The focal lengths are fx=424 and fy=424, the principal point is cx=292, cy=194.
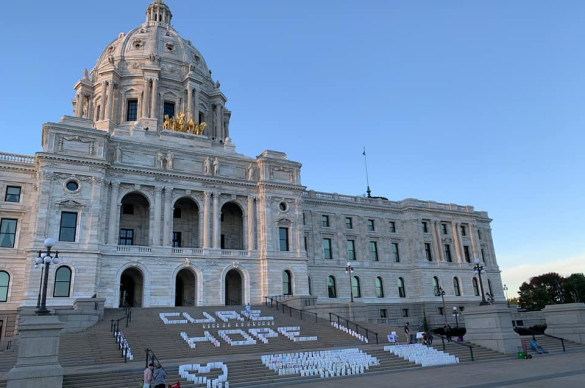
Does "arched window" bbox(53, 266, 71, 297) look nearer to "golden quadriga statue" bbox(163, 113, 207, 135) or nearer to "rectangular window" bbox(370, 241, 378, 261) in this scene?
"golden quadriga statue" bbox(163, 113, 207, 135)

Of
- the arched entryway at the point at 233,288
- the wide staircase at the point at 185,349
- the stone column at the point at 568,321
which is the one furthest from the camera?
the arched entryway at the point at 233,288

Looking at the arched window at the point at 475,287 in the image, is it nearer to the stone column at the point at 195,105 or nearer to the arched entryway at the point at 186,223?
the arched entryway at the point at 186,223

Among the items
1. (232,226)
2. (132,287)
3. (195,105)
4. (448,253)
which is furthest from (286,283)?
(195,105)

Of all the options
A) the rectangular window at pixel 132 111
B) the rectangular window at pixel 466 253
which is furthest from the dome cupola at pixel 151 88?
the rectangular window at pixel 466 253

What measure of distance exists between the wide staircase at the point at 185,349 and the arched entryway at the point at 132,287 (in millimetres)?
7127

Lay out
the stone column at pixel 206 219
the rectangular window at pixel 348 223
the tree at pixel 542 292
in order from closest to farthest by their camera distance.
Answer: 1. the stone column at pixel 206 219
2. the rectangular window at pixel 348 223
3. the tree at pixel 542 292

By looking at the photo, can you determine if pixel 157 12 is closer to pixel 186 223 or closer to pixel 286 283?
pixel 186 223

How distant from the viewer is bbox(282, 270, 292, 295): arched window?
4334 centimetres

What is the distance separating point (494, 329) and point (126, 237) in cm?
3306

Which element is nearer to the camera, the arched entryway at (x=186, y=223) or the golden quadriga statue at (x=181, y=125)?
the arched entryway at (x=186, y=223)

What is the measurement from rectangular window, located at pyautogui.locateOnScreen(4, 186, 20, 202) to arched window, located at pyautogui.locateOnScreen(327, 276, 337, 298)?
33.3 meters

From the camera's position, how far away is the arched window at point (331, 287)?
51.1 metres

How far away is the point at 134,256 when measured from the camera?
37.2 metres

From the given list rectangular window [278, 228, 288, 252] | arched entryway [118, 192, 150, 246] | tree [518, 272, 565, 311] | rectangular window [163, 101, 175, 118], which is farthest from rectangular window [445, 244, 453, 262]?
rectangular window [163, 101, 175, 118]
